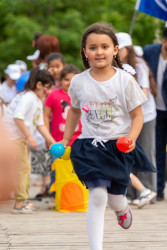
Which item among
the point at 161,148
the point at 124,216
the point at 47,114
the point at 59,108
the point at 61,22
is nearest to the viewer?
the point at 124,216

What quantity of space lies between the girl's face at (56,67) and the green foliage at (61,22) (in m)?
21.0

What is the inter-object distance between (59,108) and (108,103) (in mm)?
2916

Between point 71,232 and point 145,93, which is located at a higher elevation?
point 145,93

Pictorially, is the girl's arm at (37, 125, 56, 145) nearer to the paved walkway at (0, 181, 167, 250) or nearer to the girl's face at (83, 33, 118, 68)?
the paved walkway at (0, 181, 167, 250)

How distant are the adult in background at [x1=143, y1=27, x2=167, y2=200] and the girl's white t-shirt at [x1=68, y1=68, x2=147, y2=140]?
3210mm

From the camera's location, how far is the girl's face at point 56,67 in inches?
295

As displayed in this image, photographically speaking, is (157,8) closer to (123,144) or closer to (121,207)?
(121,207)

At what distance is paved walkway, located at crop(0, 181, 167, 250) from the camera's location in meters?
4.36

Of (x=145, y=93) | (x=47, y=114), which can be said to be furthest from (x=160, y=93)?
(x=47, y=114)

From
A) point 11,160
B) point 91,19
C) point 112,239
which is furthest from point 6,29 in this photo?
point 11,160

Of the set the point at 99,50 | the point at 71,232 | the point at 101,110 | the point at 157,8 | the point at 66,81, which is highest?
the point at 157,8

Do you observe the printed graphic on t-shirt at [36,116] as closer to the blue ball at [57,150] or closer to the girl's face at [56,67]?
the girl's face at [56,67]

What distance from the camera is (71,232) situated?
4.94m

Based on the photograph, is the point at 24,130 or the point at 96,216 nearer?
the point at 96,216
